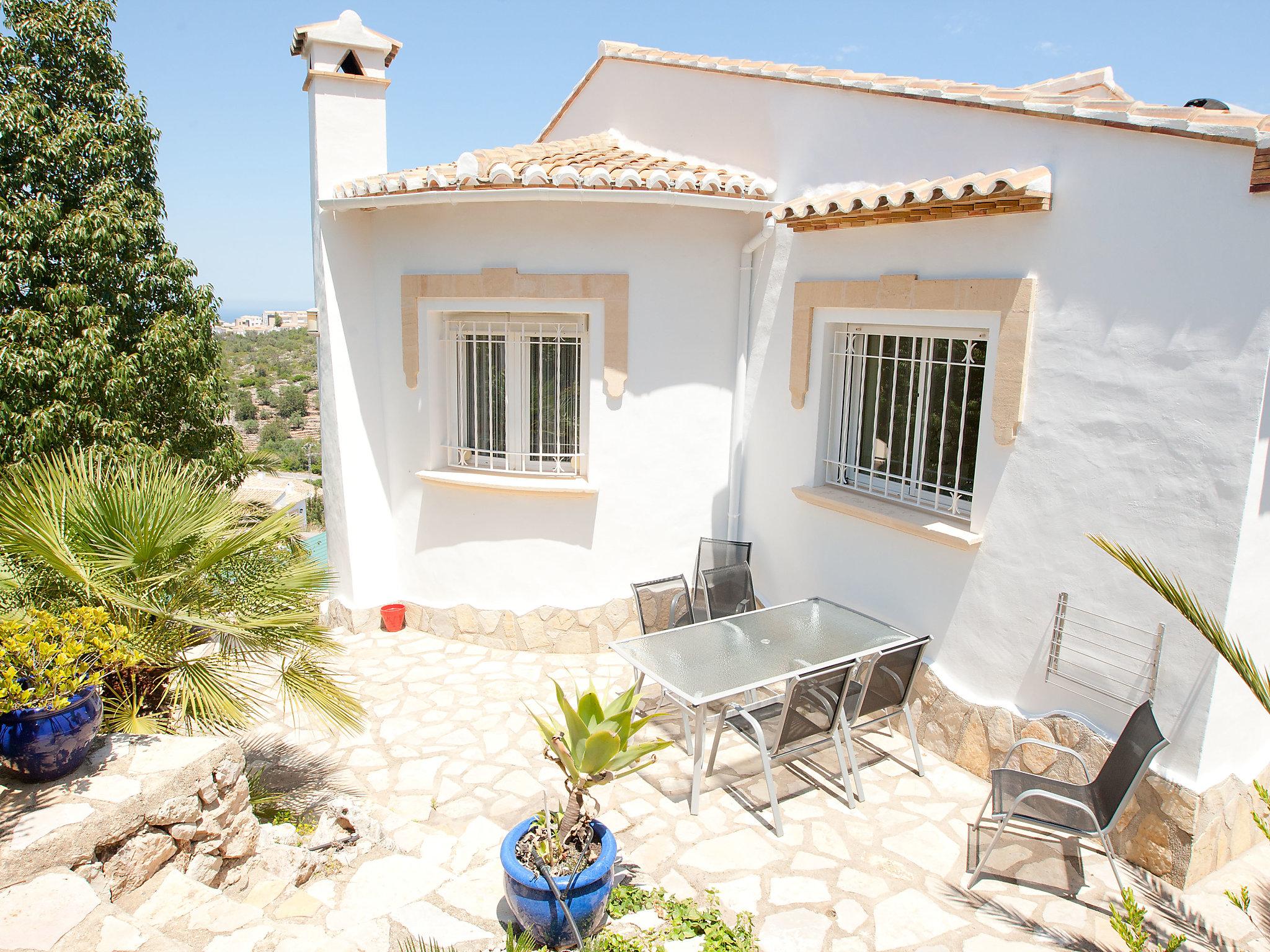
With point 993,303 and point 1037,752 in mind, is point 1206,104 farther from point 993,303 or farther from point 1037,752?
point 1037,752

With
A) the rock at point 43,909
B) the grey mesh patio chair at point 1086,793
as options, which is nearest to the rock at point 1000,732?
the grey mesh patio chair at point 1086,793

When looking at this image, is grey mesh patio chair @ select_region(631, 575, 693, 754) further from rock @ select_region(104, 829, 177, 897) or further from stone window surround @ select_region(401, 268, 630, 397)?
rock @ select_region(104, 829, 177, 897)

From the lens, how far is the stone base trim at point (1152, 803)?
208 inches

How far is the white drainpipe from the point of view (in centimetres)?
865

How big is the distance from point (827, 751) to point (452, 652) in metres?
4.33

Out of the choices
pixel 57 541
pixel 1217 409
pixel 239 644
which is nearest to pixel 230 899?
pixel 239 644

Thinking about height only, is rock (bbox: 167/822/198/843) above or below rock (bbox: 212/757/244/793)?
below

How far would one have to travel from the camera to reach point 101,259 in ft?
31.9

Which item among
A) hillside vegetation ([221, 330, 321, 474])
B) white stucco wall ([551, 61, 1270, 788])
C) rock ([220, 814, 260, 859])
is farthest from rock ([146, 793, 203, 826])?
hillside vegetation ([221, 330, 321, 474])

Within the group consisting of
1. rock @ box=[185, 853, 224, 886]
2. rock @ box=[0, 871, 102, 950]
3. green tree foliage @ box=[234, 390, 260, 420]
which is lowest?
green tree foliage @ box=[234, 390, 260, 420]

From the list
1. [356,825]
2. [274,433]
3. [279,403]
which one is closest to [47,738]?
[356,825]

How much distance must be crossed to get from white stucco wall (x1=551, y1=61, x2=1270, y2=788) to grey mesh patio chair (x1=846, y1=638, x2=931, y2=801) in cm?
62

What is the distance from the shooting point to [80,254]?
9.69 metres

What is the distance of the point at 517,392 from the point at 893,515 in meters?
4.31
